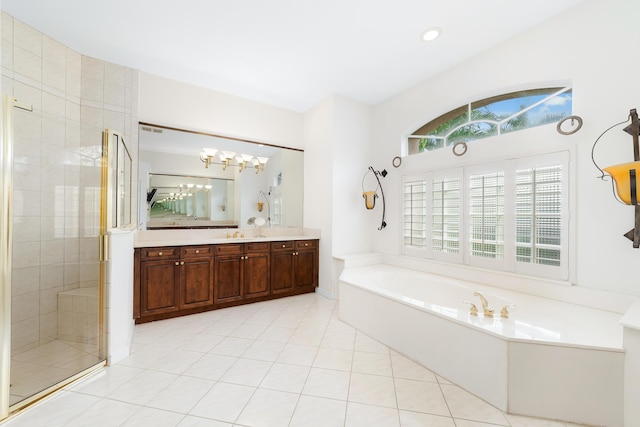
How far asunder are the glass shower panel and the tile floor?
0.40 meters

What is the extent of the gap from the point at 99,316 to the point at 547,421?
3.30 metres

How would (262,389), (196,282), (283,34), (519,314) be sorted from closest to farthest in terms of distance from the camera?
(262,389), (519,314), (283,34), (196,282)

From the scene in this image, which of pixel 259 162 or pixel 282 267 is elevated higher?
pixel 259 162

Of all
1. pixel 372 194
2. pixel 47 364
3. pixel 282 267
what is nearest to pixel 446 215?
pixel 372 194

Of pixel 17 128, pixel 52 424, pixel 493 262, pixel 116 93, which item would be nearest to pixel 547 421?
pixel 493 262

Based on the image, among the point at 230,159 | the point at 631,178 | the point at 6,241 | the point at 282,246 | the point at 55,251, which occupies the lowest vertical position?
the point at 282,246

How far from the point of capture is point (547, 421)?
1516 mm

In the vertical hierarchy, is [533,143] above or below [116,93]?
below

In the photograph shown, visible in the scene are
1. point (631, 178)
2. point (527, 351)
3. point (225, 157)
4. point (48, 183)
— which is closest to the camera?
point (527, 351)

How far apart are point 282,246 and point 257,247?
0.38m

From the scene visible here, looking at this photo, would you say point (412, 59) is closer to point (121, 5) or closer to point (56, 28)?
point (121, 5)

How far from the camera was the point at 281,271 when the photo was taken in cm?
371

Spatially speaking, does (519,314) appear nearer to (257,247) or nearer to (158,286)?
(257,247)

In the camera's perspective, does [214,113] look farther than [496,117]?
Yes
